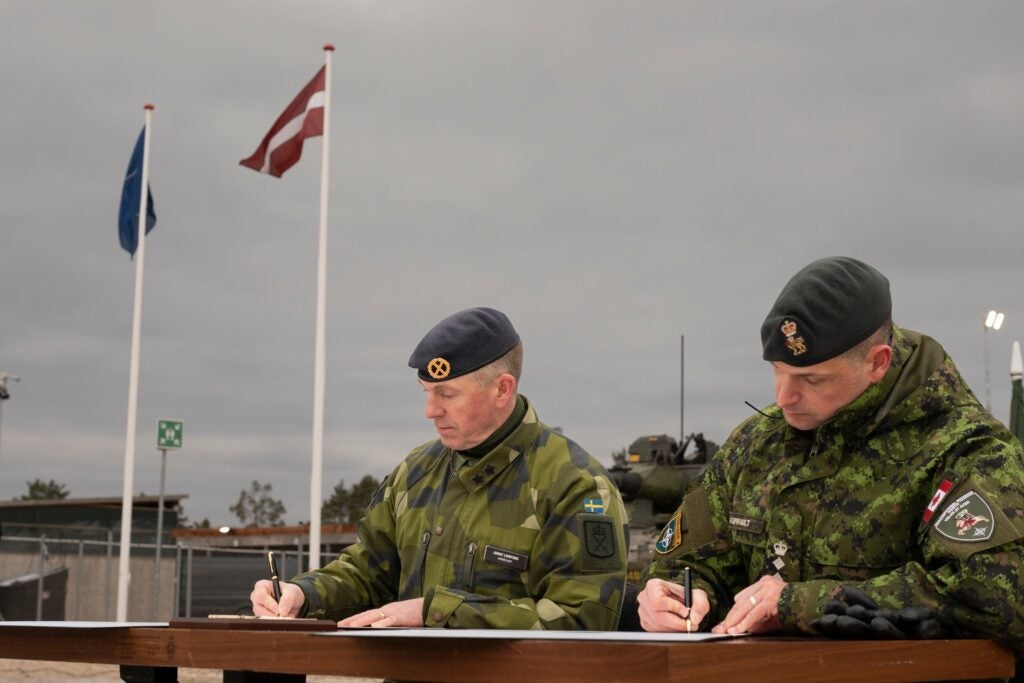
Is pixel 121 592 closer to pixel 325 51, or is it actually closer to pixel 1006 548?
pixel 325 51

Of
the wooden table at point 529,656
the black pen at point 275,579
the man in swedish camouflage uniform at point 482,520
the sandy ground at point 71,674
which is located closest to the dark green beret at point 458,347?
the man in swedish camouflage uniform at point 482,520

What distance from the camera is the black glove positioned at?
261cm

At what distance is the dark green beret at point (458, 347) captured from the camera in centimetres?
400

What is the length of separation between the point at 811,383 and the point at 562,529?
0.98 metres

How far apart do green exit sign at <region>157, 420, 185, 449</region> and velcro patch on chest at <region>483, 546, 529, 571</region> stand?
15488 millimetres

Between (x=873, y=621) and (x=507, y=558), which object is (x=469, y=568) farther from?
(x=873, y=621)

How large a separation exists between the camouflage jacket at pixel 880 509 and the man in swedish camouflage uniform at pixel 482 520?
10.2 inches

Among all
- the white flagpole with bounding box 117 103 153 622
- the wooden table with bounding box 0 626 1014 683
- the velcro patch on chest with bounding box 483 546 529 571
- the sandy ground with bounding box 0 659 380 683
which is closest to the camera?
the wooden table with bounding box 0 626 1014 683

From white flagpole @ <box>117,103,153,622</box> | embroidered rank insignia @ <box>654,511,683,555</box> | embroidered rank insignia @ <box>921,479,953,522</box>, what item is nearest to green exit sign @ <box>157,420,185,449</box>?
white flagpole @ <box>117,103,153,622</box>

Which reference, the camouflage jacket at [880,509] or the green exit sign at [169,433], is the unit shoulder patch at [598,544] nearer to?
the camouflage jacket at [880,509]

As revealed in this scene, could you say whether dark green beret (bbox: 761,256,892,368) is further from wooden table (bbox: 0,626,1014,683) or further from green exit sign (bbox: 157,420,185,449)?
green exit sign (bbox: 157,420,185,449)

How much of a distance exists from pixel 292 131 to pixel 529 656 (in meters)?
15.1

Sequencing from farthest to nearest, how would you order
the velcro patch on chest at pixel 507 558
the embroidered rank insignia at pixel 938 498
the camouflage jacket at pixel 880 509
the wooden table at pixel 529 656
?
the velcro patch on chest at pixel 507 558 < the embroidered rank insignia at pixel 938 498 < the camouflage jacket at pixel 880 509 < the wooden table at pixel 529 656

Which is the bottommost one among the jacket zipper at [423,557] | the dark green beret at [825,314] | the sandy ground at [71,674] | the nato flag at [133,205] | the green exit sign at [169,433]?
the sandy ground at [71,674]
